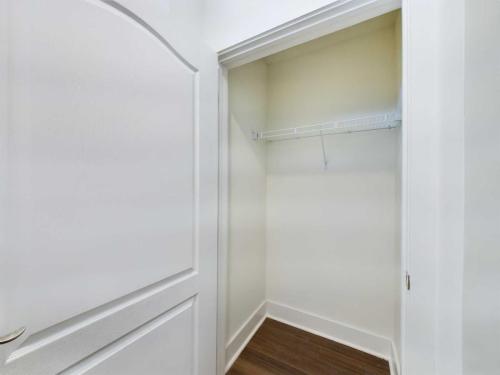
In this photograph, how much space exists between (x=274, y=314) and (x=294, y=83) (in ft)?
7.11

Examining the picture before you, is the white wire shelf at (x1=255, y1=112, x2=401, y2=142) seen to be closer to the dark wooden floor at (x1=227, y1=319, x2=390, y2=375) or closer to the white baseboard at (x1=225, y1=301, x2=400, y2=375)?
the white baseboard at (x1=225, y1=301, x2=400, y2=375)

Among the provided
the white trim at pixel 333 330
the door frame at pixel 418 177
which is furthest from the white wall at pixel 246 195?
the door frame at pixel 418 177

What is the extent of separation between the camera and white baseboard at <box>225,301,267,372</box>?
1.42 m

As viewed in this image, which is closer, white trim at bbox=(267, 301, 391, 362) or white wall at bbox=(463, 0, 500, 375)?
white wall at bbox=(463, 0, 500, 375)

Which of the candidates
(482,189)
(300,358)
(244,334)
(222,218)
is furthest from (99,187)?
(300,358)

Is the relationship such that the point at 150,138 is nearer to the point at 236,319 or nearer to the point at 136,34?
the point at 136,34

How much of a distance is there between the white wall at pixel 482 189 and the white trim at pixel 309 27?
14.5 inches

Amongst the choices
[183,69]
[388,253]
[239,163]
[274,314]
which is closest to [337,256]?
[388,253]

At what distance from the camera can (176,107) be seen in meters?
0.88

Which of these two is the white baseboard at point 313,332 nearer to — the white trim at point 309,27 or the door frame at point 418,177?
the door frame at point 418,177

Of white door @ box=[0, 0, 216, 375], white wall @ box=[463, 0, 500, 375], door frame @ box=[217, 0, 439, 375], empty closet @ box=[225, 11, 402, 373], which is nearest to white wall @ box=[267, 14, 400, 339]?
empty closet @ box=[225, 11, 402, 373]

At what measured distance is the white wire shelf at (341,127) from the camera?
1.29 metres

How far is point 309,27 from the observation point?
921mm

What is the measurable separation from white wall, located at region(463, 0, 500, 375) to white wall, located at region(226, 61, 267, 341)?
1.14 metres
